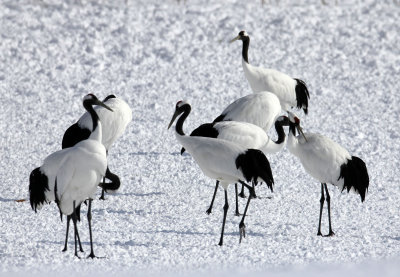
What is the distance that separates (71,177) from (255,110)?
300 cm

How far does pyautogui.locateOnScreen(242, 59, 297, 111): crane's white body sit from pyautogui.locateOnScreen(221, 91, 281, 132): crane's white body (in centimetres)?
113

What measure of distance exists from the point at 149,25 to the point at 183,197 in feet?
20.3

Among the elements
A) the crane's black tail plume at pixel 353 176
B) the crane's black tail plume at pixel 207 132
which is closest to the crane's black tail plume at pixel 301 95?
the crane's black tail plume at pixel 207 132

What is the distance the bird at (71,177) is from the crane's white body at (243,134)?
1.67 m

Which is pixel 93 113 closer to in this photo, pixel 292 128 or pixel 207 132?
pixel 207 132

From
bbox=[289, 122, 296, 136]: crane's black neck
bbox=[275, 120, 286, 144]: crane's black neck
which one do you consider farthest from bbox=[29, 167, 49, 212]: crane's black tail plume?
bbox=[275, 120, 286, 144]: crane's black neck

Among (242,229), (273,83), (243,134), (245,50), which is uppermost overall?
(245,50)

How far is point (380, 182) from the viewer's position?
9102mm

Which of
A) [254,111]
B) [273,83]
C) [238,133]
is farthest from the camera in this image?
[273,83]

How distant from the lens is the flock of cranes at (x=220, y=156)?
6.82 m

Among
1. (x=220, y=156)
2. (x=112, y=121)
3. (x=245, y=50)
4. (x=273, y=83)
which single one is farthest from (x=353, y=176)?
(x=245, y=50)

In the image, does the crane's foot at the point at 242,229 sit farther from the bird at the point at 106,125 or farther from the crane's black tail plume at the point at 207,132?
the bird at the point at 106,125

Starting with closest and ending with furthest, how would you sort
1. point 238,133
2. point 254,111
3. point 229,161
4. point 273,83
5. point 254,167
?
point 254,167
point 229,161
point 238,133
point 254,111
point 273,83

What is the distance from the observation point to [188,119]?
11.3 m
